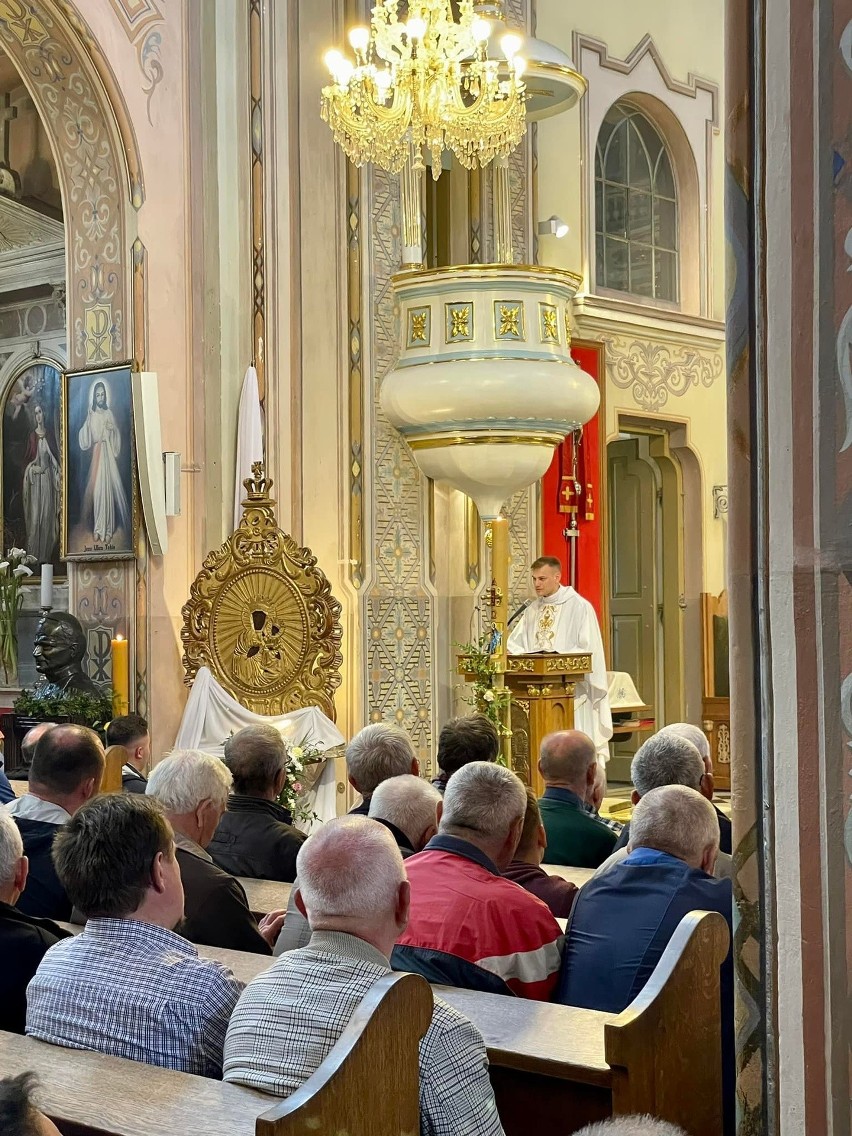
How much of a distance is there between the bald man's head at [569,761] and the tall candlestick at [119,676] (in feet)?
13.8

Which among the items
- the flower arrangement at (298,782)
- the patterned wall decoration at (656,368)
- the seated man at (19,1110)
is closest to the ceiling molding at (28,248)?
the patterned wall decoration at (656,368)

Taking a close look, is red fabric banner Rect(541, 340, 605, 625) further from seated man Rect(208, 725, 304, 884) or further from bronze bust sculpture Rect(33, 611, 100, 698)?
seated man Rect(208, 725, 304, 884)

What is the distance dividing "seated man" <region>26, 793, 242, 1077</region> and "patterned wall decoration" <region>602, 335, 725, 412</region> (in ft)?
32.2

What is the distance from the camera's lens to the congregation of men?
2426 mm

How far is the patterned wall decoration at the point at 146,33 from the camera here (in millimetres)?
9273

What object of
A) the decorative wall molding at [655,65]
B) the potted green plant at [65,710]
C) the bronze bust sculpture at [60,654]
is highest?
the decorative wall molding at [655,65]

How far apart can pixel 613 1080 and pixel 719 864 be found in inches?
47.6

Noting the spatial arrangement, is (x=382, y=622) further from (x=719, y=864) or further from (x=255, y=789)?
(x=719, y=864)

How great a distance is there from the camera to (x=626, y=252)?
1290cm

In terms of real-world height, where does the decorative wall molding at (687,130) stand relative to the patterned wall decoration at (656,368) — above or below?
above

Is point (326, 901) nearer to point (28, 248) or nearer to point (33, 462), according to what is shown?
point (33, 462)

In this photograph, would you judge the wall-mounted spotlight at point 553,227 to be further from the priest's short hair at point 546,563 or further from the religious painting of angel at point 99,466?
the religious painting of angel at point 99,466

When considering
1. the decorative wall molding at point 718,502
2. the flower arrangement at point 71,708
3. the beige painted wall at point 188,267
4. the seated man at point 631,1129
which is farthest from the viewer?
the decorative wall molding at point 718,502

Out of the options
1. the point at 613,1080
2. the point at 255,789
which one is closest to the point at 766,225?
the point at 613,1080
